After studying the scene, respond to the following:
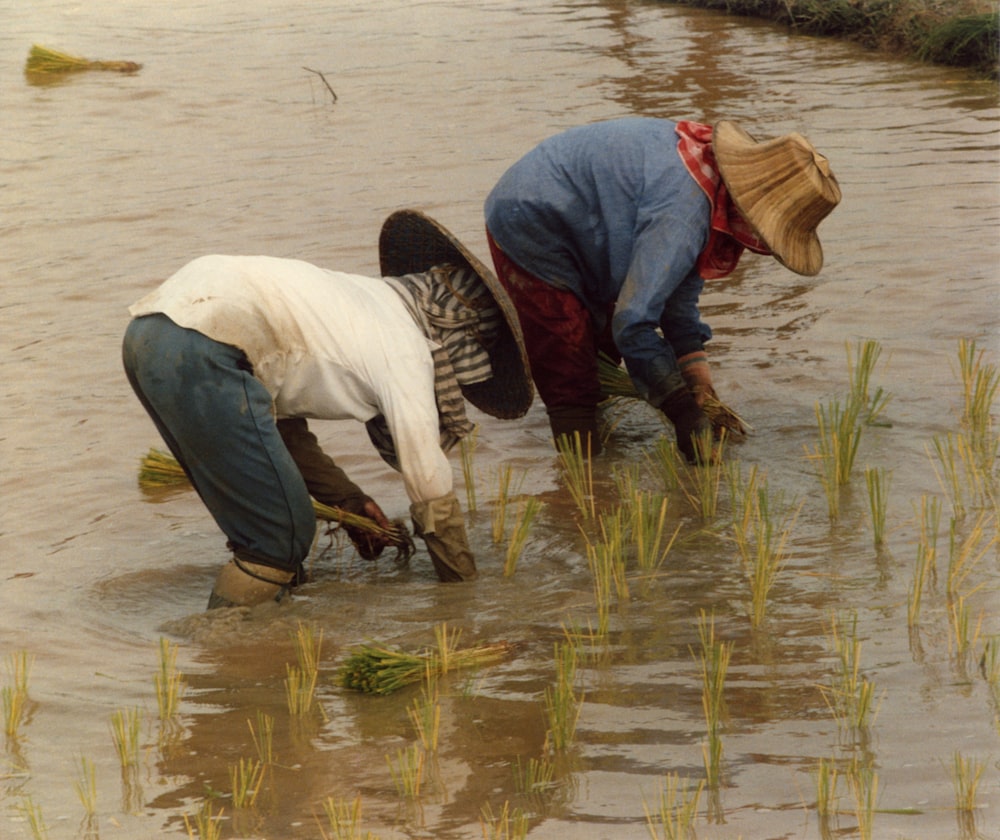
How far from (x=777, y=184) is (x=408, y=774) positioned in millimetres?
2390

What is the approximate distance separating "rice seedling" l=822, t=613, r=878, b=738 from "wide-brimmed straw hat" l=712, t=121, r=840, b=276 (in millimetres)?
1404

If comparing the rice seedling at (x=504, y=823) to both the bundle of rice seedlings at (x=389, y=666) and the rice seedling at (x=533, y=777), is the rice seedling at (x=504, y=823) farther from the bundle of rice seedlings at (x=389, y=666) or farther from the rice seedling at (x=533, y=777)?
the bundle of rice seedlings at (x=389, y=666)

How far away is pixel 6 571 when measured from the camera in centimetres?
459

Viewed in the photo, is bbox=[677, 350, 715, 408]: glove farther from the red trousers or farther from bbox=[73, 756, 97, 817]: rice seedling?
bbox=[73, 756, 97, 817]: rice seedling

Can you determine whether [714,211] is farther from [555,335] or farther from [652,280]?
[555,335]

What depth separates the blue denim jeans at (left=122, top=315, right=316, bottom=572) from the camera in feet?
11.8

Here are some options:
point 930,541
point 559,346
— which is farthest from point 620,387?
point 930,541

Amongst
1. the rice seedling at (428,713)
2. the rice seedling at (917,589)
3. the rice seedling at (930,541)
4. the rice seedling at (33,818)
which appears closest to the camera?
the rice seedling at (33,818)

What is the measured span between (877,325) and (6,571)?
4017mm

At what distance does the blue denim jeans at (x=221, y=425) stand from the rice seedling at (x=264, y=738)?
2.26ft

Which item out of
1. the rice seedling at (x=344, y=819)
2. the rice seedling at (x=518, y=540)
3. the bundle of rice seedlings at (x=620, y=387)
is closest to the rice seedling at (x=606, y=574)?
the rice seedling at (x=518, y=540)

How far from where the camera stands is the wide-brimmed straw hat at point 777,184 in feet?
14.4

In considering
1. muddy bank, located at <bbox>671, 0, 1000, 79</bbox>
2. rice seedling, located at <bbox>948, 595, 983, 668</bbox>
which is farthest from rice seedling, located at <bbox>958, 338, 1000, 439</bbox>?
muddy bank, located at <bbox>671, 0, 1000, 79</bbox>

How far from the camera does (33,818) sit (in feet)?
9.00
